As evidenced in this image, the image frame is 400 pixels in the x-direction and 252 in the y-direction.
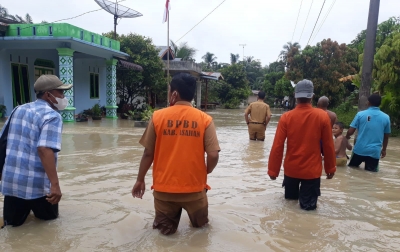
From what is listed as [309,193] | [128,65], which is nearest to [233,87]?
[128,65]

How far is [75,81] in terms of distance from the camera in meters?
17.6

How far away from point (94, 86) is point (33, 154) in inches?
653

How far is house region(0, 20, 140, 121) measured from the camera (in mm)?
13586

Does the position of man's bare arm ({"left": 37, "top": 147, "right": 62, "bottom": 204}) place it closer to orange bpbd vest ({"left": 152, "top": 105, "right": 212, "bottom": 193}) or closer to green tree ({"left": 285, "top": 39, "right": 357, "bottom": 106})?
orange bpbd vest ({"left": 152, "top": 105, "right": 212, "bottom": 193})

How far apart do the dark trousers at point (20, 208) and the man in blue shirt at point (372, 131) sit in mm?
5120

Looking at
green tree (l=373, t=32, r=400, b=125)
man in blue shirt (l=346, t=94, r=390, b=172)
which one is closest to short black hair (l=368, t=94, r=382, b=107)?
man in blue shirt (l=346, t=94, r=390, b=172)

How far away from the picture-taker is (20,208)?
11.2ft

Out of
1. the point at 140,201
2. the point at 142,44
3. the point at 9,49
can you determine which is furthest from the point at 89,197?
the point at 142,44

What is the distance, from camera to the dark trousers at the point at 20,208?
11.1 feet

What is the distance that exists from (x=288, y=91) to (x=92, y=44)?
2592cm

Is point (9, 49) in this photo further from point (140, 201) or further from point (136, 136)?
point (140, 201)

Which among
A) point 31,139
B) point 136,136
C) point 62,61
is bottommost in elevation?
point 136,136

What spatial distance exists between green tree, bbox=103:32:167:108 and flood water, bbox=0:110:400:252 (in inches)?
550

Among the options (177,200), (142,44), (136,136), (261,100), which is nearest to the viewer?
(177,200)
